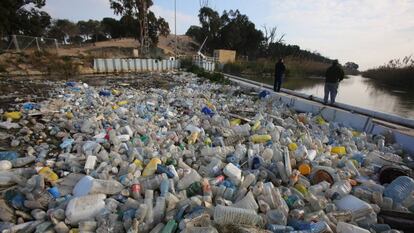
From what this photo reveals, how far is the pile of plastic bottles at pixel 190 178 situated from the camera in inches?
69.7

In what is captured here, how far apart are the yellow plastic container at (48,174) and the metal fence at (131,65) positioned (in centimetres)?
1365

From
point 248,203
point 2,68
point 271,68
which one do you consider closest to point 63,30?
point 2,68

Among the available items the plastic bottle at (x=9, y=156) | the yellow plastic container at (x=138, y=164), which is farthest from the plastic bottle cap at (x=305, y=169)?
the plastic bottle at (x=9, y=156)

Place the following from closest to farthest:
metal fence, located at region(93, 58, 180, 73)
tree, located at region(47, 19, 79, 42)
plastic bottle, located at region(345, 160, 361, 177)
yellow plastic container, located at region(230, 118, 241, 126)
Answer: plastic bottle, located at region(345, 160, 361, 177), yellow plastic container, located at region(230, 118, 241, 126), metal fence, located at region(93, 58, 180, 73), tree, located at region(47, 19, 79, 42)

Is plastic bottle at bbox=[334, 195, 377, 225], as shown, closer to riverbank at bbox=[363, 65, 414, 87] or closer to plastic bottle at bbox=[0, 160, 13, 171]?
plastic bottle at bbox=[0, 160, 13, 171]

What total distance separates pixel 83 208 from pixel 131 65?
15827 mm

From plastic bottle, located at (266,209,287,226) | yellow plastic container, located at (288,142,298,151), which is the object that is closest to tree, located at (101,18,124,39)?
yellow plastic container, located at (288,142,298,151)

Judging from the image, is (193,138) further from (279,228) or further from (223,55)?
(223,55)

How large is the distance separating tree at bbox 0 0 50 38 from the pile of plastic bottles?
19362 mm

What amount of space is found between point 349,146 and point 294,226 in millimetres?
2419

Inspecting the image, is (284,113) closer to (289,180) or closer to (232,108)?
(232,108)

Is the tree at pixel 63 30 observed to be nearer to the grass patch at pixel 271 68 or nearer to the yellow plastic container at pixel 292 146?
the grass patch at pixel 271 68

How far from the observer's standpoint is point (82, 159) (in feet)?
9.20

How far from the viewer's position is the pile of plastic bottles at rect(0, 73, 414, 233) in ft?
5.81
